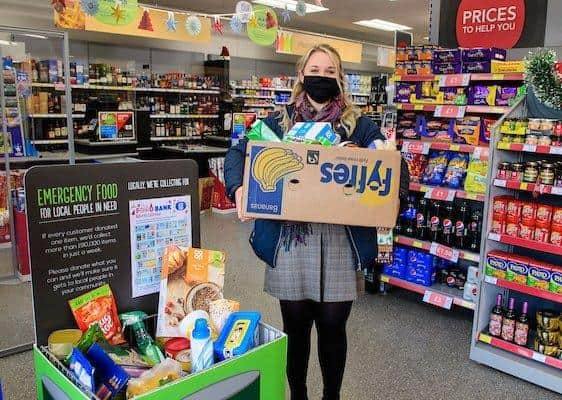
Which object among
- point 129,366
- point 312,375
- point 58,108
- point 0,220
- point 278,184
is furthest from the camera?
point 58,108

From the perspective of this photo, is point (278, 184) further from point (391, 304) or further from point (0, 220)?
point (0, 220)

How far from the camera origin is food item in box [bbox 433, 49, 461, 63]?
3682 mm

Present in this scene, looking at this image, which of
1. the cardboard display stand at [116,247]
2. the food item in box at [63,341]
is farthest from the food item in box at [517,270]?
the food item in box at [63,341]

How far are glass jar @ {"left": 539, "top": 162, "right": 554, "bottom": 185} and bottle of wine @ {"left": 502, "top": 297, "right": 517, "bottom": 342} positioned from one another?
2.35 feet

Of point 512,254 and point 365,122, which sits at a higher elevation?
point 365,122

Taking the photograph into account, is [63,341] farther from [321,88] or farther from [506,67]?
[506,67]

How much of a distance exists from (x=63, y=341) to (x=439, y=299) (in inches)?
117

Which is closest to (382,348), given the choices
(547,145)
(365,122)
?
(547,145)

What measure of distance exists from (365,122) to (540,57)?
4.53ft

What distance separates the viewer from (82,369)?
110cm

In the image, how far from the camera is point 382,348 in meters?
3.37

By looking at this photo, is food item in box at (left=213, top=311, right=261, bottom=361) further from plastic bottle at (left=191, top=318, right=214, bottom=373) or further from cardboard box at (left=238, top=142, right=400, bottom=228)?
cardboard box at (left=238, top=142, right=400, bottom=228)

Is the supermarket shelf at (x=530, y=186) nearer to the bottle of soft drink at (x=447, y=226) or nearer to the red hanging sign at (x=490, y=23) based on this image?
the bottle of soft drink at (x=447, y=226)

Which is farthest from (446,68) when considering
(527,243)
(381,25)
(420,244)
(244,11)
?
(381,25)
